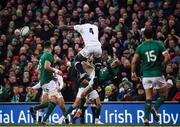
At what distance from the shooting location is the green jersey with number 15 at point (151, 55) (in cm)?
1705

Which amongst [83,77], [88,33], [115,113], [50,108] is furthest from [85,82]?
[115,113]

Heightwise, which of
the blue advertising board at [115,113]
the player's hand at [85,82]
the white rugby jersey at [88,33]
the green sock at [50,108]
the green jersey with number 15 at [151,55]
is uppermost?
the white rugby jersey at [88,33]

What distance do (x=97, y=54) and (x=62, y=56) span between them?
460 centimetres

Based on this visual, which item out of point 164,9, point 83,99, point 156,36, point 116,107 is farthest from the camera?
point 164,9

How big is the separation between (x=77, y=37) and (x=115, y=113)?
3866 mm

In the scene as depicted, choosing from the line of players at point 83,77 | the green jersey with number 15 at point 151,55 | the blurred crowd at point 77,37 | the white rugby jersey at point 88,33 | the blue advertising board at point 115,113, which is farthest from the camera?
the blurred crowd at point 77,37

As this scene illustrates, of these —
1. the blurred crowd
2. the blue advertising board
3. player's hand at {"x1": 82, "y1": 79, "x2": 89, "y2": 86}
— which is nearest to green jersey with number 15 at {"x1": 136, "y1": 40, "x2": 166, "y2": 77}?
player's hand at {"x1": 82, "y1": 79, "x2": 89, "y2": 86}

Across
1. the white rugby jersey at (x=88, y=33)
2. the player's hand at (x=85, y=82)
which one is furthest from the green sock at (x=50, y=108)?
the white rugby jersey at (x=88, y=33)

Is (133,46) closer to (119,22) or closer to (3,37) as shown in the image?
(119,22)

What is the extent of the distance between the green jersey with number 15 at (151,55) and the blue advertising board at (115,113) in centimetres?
429

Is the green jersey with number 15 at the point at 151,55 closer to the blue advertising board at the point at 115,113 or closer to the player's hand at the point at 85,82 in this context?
the player's hand at the point at 85,82

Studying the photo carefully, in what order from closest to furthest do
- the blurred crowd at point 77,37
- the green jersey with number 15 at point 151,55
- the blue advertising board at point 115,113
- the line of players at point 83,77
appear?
the green jersey with number 15 at point 151,55 → the line of players at point 83,77 → the blue advertising board at point 115,113 → the blurred crowd at point 77,37

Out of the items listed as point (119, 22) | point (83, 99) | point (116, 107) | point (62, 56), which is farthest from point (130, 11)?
point (83, 99)

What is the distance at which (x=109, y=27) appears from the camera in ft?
81.1
